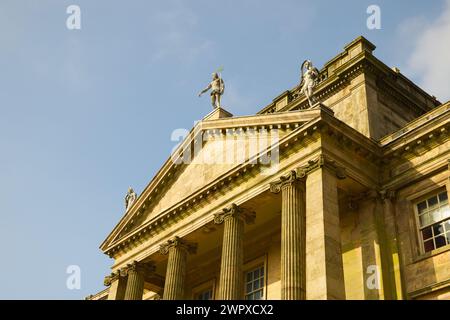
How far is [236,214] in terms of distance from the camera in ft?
82.4

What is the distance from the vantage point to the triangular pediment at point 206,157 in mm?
24906

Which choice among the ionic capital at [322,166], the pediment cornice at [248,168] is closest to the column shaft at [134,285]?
the pediment cornice at [248,168]

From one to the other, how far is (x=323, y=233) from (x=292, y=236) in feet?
4.58

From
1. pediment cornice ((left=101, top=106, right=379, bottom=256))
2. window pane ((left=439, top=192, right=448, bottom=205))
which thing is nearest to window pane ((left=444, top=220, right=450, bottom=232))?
window pane ((left=439, top=192, right=448, bottom=205))

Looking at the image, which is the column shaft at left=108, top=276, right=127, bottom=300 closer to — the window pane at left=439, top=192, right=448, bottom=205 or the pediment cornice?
the pediment cornice

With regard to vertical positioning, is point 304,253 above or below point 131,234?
below

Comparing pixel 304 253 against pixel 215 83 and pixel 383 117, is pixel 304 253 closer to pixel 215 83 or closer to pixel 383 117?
pixel 383 117

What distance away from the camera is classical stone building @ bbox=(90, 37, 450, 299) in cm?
2150

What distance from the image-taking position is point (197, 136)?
29484mm

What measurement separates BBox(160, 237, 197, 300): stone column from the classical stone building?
0.17 ft

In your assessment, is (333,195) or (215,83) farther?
(215,83)

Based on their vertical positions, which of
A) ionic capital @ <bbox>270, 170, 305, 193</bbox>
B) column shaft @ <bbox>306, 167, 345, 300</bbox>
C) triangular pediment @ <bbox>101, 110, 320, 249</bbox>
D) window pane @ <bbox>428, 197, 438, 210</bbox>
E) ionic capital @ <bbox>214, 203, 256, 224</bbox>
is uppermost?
triangular pediment @ <bbox>101, 110, 320, 249</bbox>

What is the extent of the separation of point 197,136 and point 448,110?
37.5 feet

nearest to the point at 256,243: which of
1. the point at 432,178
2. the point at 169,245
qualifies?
the point at 169,245
